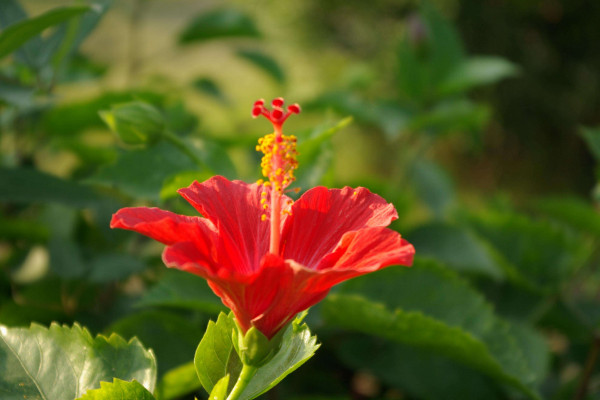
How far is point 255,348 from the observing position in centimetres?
41

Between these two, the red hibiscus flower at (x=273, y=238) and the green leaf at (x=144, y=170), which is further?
the green leaf at (x=144, y=170)

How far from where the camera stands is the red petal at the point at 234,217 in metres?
0.45

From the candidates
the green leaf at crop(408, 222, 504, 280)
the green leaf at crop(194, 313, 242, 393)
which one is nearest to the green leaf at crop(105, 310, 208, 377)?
the green leaf at crop(194, 313, 242, 393)

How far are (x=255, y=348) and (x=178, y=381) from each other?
0.61 feet

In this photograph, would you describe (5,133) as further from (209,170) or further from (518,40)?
(518,40)

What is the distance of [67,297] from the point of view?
88 centimetres

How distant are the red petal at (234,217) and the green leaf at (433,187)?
0.76m

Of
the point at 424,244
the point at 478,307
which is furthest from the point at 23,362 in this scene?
the point at 424,244

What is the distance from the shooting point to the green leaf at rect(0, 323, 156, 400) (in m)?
0.45

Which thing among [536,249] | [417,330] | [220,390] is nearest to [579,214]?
[536,249]

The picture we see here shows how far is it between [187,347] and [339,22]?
3309mm

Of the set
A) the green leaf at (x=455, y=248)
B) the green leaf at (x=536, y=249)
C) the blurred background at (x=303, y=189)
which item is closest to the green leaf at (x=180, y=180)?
the blurred background at (x=303, y=189)

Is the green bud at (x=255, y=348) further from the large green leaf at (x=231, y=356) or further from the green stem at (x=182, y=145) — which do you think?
the green stem at (x=182, y=145)

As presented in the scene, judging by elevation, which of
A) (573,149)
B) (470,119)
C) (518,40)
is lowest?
(573,149)
